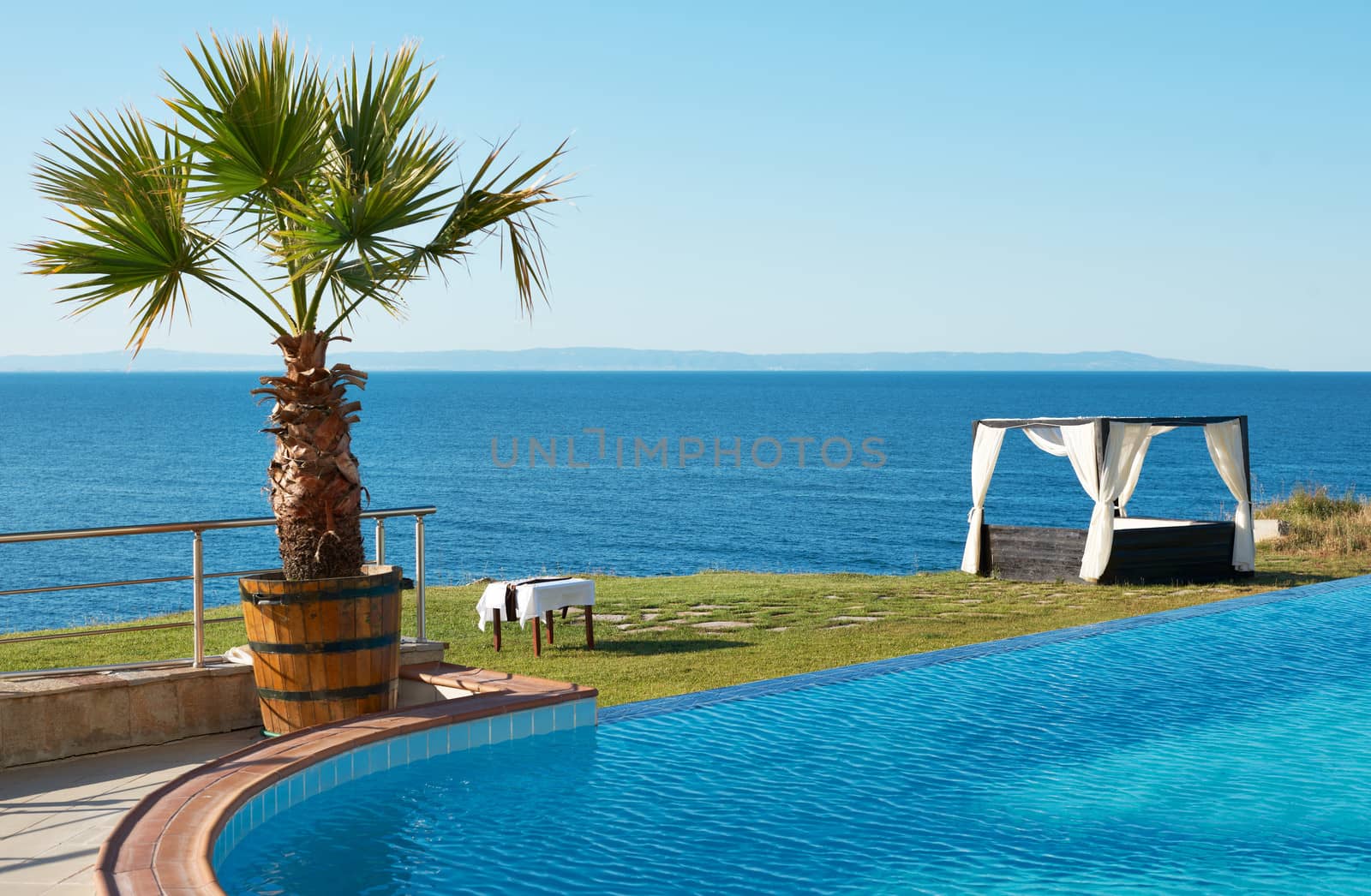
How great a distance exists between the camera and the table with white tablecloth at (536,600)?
9547mm

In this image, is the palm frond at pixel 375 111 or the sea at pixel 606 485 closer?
the palm frond at pixel 375 111

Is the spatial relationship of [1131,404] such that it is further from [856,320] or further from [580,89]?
[580,89]

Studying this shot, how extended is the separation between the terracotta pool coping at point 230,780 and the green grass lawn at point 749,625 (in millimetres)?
1309

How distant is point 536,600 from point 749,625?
2.43 m

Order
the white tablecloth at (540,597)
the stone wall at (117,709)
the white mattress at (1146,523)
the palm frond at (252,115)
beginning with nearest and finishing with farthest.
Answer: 1. the stone wall at (117,709)
2. the palm frond at (252,115)
3. the white tablecloth at (540,597)
4. the white mattress at (1146,523)

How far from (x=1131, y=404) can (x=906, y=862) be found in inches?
4969

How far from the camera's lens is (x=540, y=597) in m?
9.56

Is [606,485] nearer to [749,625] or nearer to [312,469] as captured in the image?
[749,625]

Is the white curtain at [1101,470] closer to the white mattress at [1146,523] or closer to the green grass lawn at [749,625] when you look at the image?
the green grass lawn at [749,625]

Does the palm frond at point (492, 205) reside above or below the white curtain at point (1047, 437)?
above

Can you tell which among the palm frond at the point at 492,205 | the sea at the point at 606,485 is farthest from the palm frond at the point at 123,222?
the sea at the point at 606,485

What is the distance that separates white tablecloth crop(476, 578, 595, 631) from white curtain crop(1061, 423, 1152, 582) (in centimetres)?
717

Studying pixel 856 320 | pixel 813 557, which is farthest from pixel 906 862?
pixel 856 320

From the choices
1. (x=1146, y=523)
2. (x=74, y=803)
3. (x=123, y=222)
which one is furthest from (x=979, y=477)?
(x=74, y=803)
